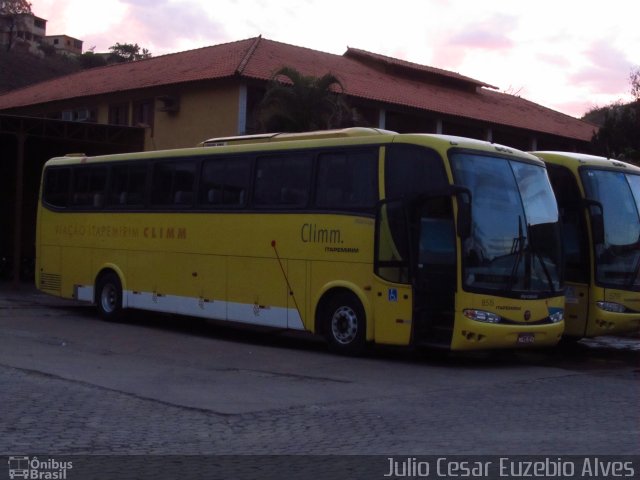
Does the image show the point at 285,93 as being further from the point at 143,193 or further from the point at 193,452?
the point at 193,452

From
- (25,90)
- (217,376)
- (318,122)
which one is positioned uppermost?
(25,90)

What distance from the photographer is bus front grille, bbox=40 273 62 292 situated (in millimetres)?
21511

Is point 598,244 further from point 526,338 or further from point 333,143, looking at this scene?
point 333,143

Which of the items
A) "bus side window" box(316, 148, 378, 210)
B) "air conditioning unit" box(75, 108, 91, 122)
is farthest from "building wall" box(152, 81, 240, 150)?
"bus side window" box(316, 148, 378, 210)

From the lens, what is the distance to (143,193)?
1920cm

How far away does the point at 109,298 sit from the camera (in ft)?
66.4

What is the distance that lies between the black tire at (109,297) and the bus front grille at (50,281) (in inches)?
61.6

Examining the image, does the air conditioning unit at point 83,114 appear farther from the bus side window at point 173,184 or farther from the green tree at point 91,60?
the green tree at point 91,60

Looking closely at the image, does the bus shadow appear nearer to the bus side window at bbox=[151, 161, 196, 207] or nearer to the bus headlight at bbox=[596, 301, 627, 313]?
the bus headlight at bbox=[596, 301, 627, 313]

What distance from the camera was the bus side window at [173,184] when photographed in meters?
18.0

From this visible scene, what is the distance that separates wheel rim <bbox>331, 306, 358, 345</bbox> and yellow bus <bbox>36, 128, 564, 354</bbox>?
0.03 m
